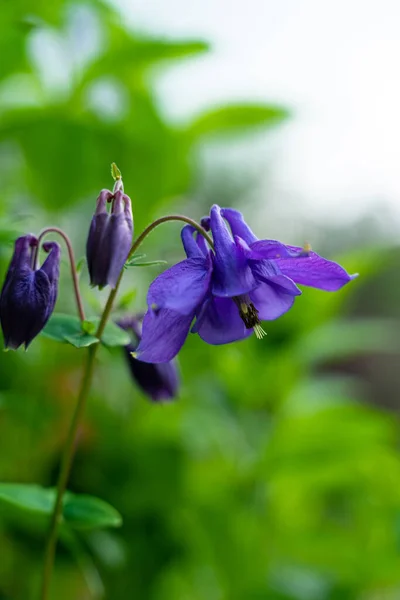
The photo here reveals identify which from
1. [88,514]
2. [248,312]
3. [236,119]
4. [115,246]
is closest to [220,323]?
[248,312]

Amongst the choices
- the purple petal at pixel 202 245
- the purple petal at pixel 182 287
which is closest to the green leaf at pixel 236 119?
the purple petal at pixel 202 245

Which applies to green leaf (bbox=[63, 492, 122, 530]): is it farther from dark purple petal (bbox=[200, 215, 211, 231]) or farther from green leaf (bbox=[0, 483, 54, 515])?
dark purple petal (bbox=[200, 215, 211, 231])

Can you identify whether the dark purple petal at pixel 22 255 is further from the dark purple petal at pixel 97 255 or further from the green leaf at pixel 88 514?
the green leaf at pixel 88 514

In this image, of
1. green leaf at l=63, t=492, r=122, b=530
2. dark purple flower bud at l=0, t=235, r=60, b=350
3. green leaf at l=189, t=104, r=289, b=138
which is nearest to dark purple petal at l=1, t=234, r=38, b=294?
dark purple flower bud at l=0, t=235, r=60, b=350

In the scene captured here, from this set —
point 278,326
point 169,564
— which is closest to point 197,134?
point 278,326

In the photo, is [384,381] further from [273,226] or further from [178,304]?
[178,304]

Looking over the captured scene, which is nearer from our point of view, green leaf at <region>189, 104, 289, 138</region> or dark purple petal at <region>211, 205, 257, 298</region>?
dark purple petal at <region>211, 205, 257, 298</region>

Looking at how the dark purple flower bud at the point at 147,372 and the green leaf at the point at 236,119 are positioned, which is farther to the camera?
the green leaf at the point at 236,119

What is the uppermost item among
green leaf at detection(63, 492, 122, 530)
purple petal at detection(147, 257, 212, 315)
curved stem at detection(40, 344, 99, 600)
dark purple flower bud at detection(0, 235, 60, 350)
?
purple petal at detection(147, 257, 212, 315)
